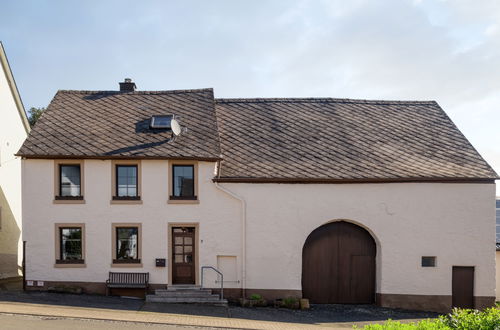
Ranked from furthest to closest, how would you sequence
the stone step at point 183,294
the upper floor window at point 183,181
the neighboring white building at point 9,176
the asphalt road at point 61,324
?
the neighboring white building at point 9,176
the upper floor window at point 183,181
the stone step at point 183,294
the asphalt road at point 61,324

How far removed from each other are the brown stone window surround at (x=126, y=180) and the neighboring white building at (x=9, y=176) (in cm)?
805

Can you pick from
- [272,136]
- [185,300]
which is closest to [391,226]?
[272,136]

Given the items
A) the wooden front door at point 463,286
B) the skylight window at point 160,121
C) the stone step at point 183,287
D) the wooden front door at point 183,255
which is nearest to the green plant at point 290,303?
the stone step at point 183,287

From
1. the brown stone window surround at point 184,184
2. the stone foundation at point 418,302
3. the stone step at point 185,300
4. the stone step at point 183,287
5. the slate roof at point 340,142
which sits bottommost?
the stone foundation at point 418,302

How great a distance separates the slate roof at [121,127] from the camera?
15.7m

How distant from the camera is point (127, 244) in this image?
15820 millimetres

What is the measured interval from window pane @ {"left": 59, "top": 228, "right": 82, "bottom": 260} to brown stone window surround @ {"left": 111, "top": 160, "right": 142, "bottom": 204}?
6.56 ft

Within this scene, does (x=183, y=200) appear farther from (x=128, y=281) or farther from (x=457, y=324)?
(x=457, y=324)

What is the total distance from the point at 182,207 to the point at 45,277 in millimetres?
5931

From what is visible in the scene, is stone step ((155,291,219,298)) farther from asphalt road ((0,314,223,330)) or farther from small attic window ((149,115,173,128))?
small attic window ((149,115,173,128))

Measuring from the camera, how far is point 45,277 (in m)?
15.5

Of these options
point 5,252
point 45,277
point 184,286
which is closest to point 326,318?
point 184,286

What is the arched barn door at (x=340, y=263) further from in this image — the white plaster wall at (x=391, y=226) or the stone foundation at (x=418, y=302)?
the stone foundation at (x=418, y=302)

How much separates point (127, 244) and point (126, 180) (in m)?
2.55
